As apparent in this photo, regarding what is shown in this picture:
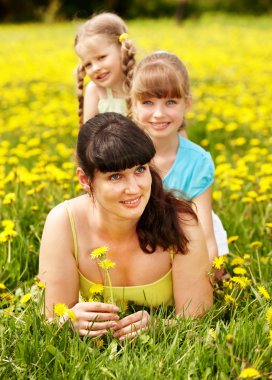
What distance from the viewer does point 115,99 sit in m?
3.75

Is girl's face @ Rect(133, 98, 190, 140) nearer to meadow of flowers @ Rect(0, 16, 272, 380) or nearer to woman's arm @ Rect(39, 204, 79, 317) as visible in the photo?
meadow of flowers @ Rect(0, 16, 272, 380)

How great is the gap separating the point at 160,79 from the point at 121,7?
25187mm

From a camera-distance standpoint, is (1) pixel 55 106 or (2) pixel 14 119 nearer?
(2) pixel 14 119

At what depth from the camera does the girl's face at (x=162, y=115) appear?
122 inches

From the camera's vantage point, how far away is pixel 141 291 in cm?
253

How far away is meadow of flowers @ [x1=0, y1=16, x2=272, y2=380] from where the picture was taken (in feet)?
6.74

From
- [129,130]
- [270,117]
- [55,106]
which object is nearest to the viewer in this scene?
[129,130]

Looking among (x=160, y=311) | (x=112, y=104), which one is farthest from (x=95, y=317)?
(x=112, y=104)

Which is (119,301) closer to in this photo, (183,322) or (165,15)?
(183,322)

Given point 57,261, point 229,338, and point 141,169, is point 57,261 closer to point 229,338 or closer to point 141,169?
point 141,169

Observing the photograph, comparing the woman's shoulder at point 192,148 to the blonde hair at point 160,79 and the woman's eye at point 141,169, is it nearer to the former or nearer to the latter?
the blonde hair at point 160,79

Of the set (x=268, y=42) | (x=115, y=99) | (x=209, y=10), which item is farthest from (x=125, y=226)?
(x=209, y=10)

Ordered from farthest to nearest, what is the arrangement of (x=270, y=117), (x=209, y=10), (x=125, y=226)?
(x=209, y=10) → (x=270, y=117) → (x=125, y=226)

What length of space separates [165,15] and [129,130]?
24566mm
